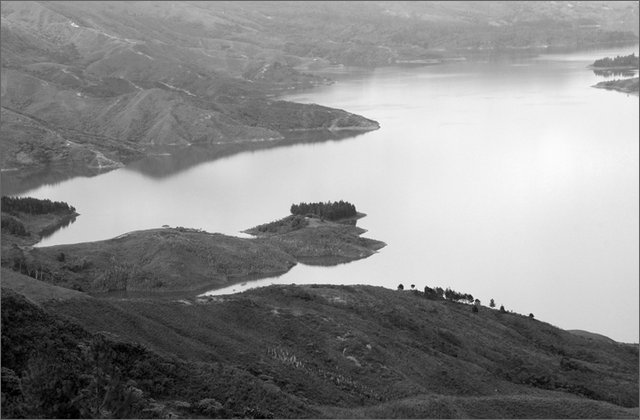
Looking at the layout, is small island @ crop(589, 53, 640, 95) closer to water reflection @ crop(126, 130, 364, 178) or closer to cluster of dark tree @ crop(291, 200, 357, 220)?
water reflection @ crop(126, 130, 364, 178)

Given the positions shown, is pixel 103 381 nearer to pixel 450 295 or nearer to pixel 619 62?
pixel 450 295

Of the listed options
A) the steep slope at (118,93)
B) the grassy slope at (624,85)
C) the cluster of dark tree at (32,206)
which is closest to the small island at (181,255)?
the cluster of dark tree at (32,206)

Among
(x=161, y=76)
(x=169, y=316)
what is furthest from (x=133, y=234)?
(x=161, y=76)

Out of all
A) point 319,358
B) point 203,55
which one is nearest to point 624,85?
point 203,55

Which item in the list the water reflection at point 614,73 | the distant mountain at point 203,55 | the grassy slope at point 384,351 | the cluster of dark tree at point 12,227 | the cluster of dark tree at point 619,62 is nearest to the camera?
the grassy slope at point 384,351

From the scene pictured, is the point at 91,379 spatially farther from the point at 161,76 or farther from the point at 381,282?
the point at 161,76

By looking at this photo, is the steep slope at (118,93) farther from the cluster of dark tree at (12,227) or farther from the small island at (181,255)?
the small island at (181,255)
